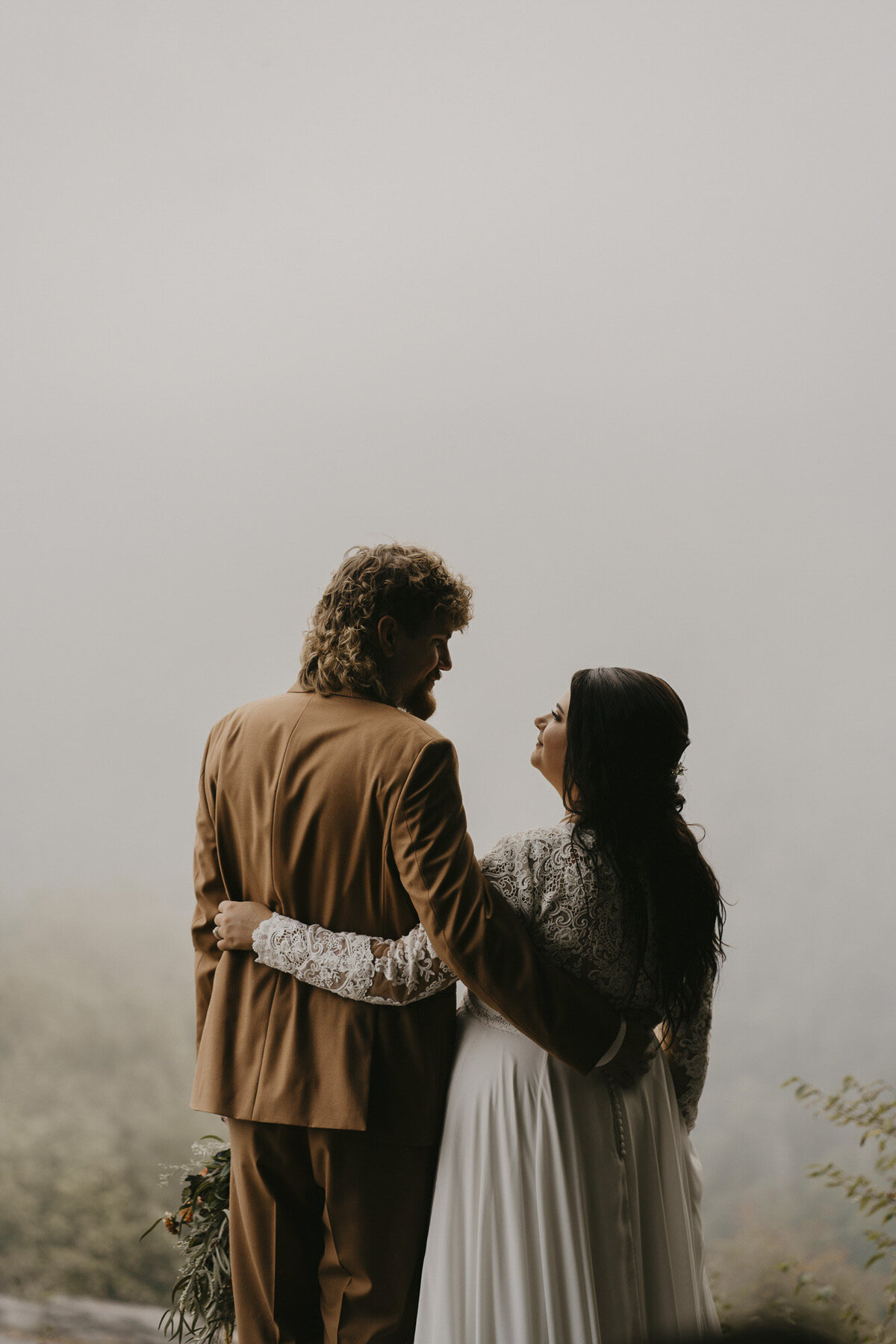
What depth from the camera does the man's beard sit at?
1874mm

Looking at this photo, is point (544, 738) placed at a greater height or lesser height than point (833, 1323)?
greater

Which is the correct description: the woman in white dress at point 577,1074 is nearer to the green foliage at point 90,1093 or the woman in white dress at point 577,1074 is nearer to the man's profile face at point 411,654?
the man's profile face at point 411,654

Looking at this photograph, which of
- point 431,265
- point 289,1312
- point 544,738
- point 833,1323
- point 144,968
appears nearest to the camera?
point 289,1312

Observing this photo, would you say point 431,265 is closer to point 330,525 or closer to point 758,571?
point 330,525

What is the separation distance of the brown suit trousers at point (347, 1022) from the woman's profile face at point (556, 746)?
218 millimetres

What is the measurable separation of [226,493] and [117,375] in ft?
1.71

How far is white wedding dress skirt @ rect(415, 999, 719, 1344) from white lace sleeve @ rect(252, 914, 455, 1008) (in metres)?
0.20

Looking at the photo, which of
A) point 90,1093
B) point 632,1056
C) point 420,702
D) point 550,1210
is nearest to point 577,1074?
point 632,1056

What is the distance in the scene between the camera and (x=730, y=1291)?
105 inches

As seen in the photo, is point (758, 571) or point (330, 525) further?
point (330, 525)

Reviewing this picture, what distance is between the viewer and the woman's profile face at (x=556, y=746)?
68.7 inches

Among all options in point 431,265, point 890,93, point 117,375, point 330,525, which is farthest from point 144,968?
point 890,93

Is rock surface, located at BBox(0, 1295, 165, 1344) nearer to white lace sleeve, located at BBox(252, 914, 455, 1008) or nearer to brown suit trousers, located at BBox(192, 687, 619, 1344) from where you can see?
brown suit trousers, located at BBox(192, 687, 619, 1344)

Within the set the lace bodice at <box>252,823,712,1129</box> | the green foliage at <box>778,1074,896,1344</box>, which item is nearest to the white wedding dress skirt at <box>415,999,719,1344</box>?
the lace bodice at <box>252,823,712,1129</box>
